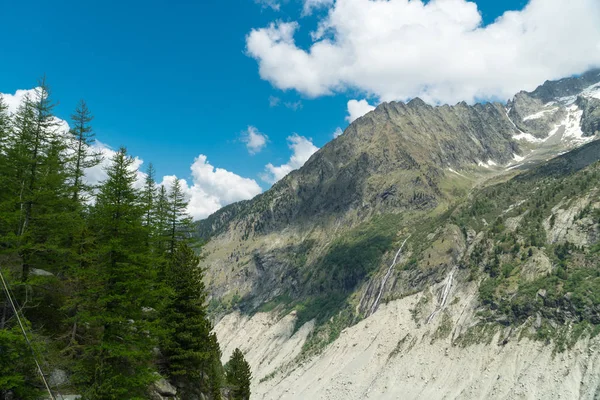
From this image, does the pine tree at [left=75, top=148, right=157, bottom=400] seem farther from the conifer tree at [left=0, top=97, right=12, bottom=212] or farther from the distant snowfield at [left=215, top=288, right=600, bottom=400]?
the distant snowfield at [left=215, top=288, right=600, bottom=400]

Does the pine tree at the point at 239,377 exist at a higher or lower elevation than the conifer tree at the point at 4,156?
lower

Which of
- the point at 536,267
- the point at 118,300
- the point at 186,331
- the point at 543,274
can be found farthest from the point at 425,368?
the point at 118,300

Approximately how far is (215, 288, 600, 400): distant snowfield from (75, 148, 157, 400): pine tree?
70821 millimetres

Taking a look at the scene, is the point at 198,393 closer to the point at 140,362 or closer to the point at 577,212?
the point at 140,362

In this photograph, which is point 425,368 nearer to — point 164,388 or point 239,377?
point 239,377

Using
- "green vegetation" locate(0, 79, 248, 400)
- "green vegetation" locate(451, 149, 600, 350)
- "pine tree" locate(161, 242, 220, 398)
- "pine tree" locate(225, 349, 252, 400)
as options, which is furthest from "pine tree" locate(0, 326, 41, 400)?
"green vegetation" locate(451, 149, 600, 350)

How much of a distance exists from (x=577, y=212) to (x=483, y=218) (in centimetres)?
5158

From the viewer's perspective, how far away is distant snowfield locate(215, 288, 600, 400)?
232 feet

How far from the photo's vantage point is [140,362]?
2478cm

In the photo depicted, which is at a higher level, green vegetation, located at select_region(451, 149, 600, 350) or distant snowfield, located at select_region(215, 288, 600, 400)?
green vegetation, located at select_region(451, 149, 600, 350)

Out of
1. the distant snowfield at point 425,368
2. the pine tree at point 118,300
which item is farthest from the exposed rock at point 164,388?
the distant snowfield at point 425,368

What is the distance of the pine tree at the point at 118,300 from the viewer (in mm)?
22438

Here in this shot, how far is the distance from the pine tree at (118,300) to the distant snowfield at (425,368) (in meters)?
70.8

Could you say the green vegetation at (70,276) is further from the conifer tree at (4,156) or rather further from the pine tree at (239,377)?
the pine tree at (239,377)
